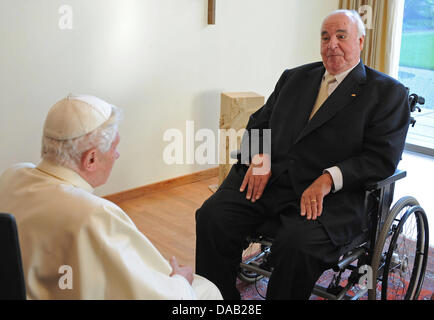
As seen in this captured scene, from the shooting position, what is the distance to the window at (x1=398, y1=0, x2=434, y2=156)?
480 cm

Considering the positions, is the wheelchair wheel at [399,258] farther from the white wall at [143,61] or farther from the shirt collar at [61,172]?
the white wall at [143,61]

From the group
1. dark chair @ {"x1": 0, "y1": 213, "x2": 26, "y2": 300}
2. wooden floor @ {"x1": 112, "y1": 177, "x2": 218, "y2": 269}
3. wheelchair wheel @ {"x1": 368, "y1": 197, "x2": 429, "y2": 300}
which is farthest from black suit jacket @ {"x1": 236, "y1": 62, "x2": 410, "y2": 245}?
dark chair @ {"x1": 0, "y1": 213, "x2": 26, "y2": 300}

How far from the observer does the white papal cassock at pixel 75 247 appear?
1.37m

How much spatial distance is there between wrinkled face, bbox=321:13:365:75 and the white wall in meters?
1.43

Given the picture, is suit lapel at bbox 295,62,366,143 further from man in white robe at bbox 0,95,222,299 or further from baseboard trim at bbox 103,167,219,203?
baseboard trim at bbox 103,167,219,203

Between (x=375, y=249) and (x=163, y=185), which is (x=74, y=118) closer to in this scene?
(x=375, y=249)

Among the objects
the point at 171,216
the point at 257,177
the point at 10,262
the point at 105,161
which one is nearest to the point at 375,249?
the point at 257,177

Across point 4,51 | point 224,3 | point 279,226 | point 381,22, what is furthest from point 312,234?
point 381,22

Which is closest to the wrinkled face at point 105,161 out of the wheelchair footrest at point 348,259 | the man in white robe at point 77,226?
the man in white robe at point 77,226

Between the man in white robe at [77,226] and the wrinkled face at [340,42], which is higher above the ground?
the wrinkled face at [340,42]

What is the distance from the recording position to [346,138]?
2.29m

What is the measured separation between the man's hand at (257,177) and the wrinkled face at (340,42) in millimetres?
520

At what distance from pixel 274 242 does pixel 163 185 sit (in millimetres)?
1861

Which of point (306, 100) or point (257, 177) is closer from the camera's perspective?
point (257, 177)
